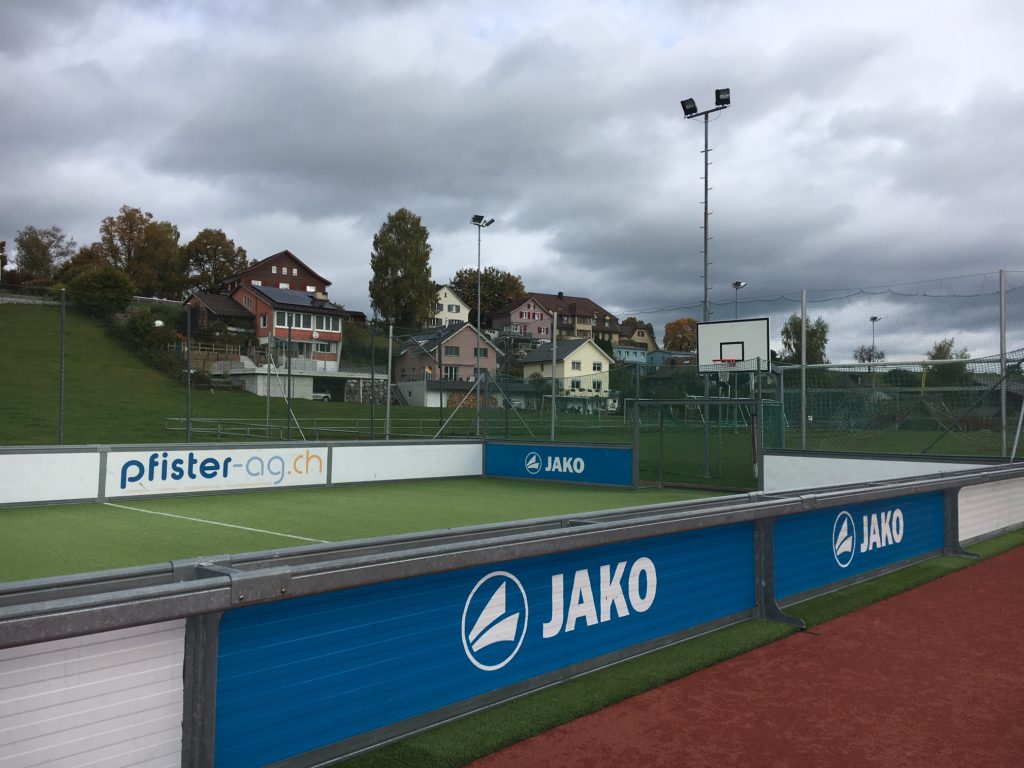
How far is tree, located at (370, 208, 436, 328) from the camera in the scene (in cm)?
6981

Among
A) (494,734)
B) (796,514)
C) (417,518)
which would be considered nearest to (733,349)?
(417,518)

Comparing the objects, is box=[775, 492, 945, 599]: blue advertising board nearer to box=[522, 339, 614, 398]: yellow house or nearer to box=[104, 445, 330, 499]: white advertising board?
box=[104, 445, 330, 499]: white advertising board

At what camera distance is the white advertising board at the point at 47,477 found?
1235 centimetres

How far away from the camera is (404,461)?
59.1 feet

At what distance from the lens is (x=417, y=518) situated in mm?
12266

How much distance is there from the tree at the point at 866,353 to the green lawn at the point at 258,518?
4302 millimetres

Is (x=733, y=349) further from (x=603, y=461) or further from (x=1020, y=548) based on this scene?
(x=1020, y=548)

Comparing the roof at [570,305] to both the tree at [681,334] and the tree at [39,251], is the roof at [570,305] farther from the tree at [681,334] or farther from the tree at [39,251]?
the tree at [39,251]

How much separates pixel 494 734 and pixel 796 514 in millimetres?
3426

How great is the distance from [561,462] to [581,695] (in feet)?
47.1

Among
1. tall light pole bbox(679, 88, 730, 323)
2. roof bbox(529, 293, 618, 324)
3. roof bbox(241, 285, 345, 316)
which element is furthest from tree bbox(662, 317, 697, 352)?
tall light pole bbox(679, 88, 730, 323)

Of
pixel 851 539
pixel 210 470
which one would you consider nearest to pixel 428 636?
pixel 851 539

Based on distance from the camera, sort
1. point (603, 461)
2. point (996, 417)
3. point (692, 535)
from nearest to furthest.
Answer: point (692, 535) → point (996, 417) → point (603, 461)

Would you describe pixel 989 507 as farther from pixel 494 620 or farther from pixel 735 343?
pixel 735 343
